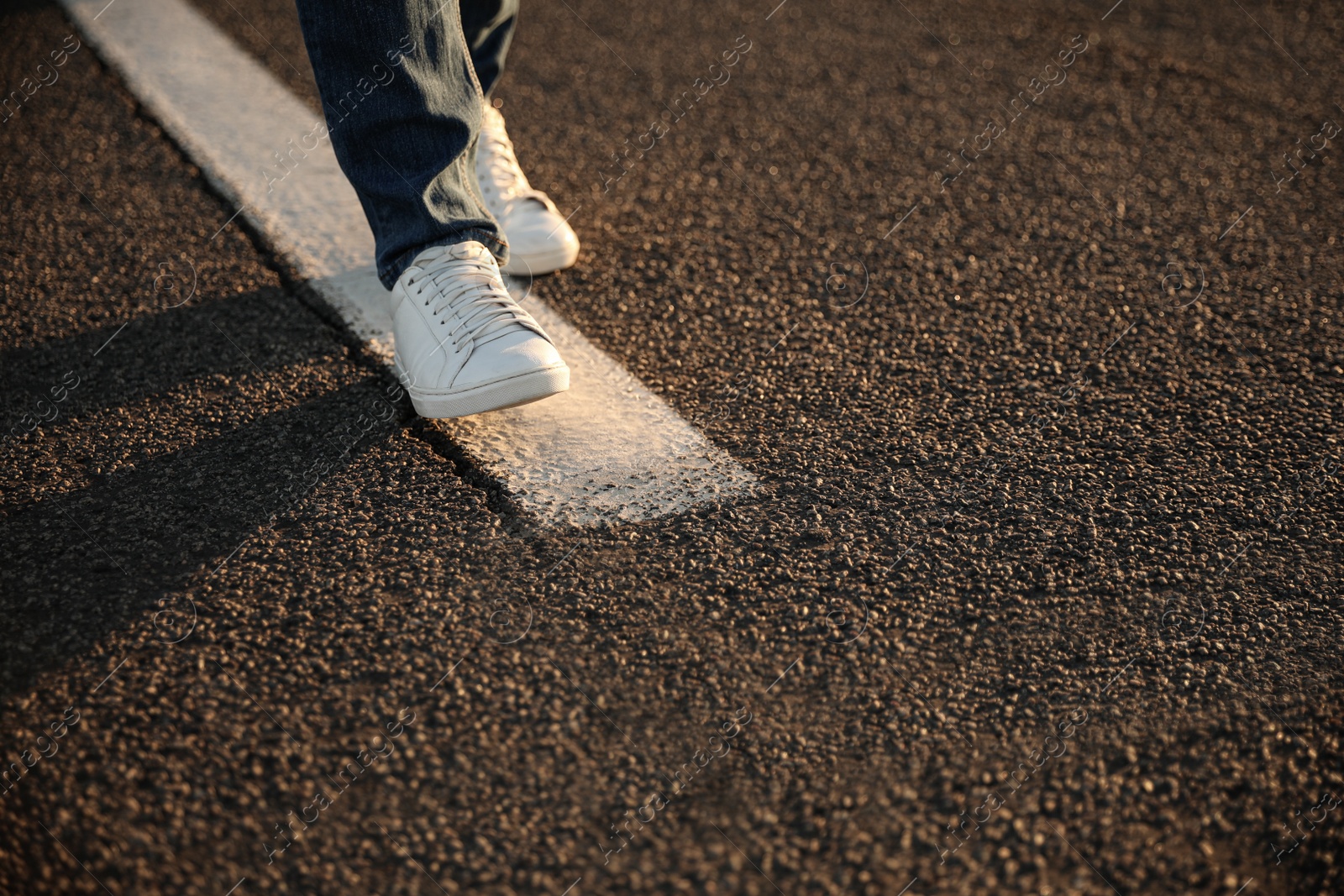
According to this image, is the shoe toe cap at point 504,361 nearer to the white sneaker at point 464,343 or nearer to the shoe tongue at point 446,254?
the white sneaker at point 464,343

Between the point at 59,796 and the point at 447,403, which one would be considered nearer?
the point at 59,796

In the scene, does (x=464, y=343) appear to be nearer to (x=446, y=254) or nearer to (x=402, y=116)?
(x=446, y=254)

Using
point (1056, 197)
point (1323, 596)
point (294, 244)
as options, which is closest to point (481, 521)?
Answer: point (294, 244)

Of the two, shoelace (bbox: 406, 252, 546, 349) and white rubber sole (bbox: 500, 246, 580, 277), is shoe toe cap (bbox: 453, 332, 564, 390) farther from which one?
white rubber sole (bbox: 500, 246, 580, 277)

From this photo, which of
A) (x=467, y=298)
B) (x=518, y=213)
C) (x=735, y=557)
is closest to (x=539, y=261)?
(x=518, y=213)

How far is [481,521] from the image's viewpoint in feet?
5.87

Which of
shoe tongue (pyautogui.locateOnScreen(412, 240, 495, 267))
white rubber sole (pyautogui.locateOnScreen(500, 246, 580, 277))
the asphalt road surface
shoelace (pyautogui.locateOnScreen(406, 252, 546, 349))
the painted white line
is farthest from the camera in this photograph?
white rubber sole (pyautogui.locateOnScreen(500, 246, 580, 277))

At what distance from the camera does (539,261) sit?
255 cm

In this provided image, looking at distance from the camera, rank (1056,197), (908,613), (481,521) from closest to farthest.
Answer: (908,613) → (481,521) → (1056,197)

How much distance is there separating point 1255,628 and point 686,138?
6.98 ft

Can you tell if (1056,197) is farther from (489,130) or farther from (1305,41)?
(1305,41)

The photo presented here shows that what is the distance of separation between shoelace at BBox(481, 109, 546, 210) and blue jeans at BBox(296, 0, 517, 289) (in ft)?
1.19

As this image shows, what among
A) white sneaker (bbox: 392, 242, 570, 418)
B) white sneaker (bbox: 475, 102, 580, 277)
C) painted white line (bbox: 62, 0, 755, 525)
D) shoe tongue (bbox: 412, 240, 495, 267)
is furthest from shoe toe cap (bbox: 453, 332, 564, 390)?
white sneaker (bbox: 475, 102, 580, 277)

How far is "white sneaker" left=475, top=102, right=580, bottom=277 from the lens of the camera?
2.54 m
